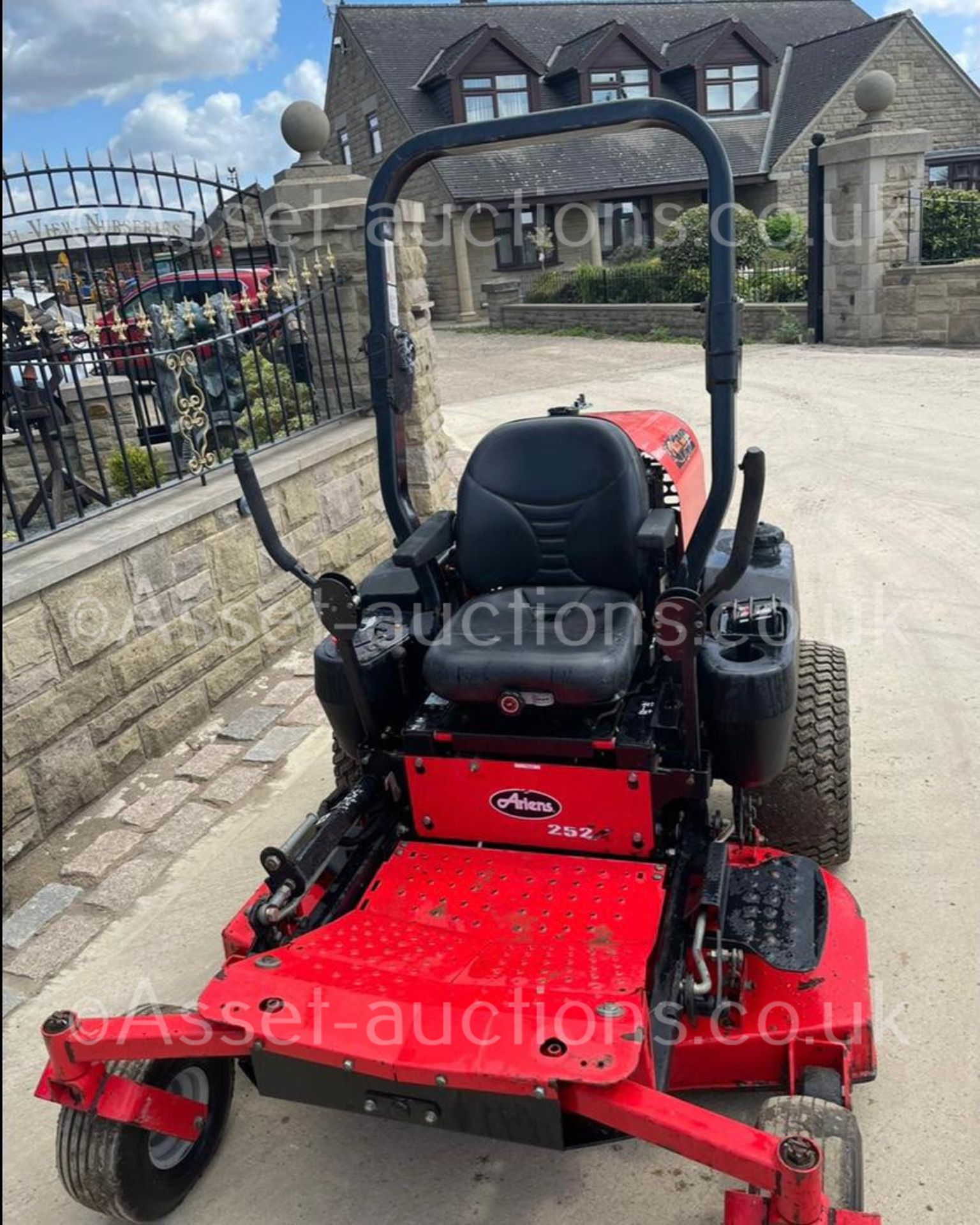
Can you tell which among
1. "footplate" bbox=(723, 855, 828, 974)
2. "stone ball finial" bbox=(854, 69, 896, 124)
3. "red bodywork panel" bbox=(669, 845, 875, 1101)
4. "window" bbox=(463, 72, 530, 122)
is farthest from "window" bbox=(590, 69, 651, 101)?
"red bodywork panel" bbox=(669, 845, 875, 1101)

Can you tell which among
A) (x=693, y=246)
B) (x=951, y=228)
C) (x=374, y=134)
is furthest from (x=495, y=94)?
(x=951, y=228)

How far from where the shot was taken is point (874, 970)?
112 inches

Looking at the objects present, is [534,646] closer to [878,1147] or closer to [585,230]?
[878,1147]

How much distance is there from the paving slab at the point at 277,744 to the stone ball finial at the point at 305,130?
139 inches

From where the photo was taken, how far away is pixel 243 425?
6.57 metres

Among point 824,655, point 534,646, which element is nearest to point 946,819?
point 824,655

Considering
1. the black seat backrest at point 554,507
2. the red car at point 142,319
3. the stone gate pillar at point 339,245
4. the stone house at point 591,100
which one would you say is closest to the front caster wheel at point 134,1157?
the black seat backrest at point 554,507

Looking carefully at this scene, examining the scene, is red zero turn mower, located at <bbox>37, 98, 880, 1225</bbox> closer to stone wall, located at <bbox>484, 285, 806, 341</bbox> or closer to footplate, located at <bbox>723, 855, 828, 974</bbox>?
footplate, located at <bbox>723, 855, 828, 974</bbox>

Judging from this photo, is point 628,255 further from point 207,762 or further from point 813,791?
point 813,791

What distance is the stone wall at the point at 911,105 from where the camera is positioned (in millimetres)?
22578

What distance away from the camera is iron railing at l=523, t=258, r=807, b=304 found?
13719mm

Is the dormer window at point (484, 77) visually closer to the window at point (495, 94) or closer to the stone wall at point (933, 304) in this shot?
the window at point (495, 94)

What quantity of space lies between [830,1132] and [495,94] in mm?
24568

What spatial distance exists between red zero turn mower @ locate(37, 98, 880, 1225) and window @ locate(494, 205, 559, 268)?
20.3 metres
